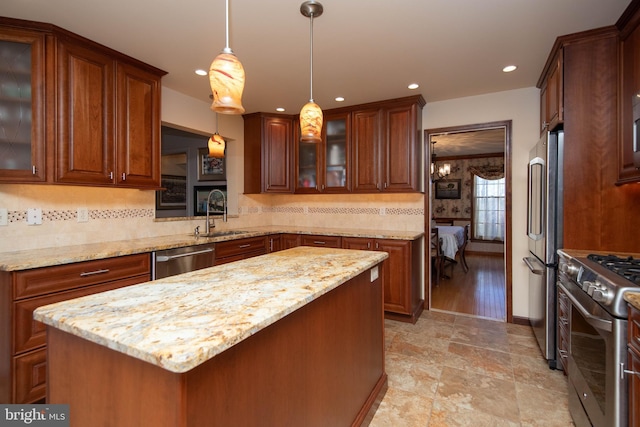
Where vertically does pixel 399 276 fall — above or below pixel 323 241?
below

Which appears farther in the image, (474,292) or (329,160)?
(474,292)

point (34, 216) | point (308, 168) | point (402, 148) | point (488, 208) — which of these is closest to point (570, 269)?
point (402, 148)

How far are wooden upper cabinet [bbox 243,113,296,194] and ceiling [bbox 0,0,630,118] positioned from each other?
3.29 ft

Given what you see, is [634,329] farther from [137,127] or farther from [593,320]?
[137,127]

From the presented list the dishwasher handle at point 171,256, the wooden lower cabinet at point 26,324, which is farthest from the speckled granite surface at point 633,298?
the dishwasher handle at point 171,256

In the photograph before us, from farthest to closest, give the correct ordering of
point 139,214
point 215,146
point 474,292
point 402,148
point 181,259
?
point 474,292, point 402,148, point 215,146, point 139,214, point 181,259

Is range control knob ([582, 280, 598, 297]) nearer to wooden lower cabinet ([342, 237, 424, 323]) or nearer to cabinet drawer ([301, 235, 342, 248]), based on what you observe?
wooden lower cabinet ([342, 237, 424, 323])

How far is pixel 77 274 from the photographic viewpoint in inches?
80.1

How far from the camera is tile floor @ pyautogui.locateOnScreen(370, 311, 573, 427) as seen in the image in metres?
1.84

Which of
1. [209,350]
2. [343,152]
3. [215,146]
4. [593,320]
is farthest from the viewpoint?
[343,152]

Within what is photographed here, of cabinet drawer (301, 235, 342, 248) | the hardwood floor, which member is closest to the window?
the hardwood floor

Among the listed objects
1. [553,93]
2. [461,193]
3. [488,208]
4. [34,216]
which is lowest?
[34,216]

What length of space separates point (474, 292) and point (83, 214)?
461cm

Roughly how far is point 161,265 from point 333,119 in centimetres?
257
